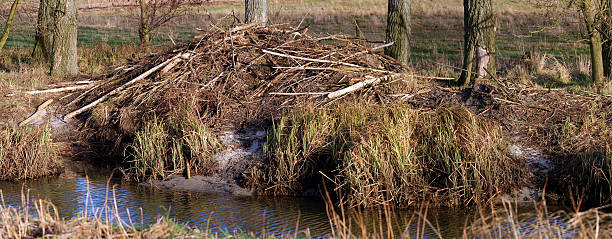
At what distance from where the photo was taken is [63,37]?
44.9 ft

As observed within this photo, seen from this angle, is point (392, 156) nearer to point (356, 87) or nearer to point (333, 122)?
point (333, 122)

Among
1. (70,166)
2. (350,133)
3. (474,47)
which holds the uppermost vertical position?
(474,47)

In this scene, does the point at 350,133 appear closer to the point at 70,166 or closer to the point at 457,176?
the point at 457,176

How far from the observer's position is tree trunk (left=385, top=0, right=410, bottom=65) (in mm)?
13078

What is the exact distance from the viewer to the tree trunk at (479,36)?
11.4 metres

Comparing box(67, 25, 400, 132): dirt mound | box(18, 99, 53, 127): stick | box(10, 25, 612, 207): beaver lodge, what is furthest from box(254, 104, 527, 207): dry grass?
box(18, 99, 53, 127): stick

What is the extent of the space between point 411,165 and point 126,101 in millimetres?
5294

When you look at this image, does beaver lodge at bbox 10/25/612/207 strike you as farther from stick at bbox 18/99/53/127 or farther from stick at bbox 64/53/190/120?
stick at bbox 18/99/53/127

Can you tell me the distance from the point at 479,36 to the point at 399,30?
2103mm

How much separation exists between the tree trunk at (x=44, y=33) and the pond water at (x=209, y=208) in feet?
21.1

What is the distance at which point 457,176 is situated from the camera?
8156mm

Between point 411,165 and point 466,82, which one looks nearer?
point 411,165

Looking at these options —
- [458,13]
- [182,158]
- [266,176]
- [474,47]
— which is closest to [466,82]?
[474,47]

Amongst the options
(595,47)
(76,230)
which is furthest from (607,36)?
(76,230)
